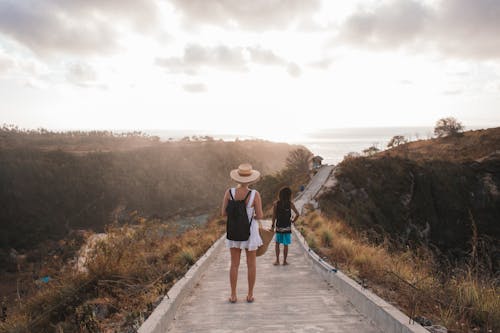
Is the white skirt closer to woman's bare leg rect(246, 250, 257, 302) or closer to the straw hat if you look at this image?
woman's bare leg rect(246, 250, 257, 302)

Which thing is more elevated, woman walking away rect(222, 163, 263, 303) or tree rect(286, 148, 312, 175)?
woman walking away rect(222, 163, 263, 303)

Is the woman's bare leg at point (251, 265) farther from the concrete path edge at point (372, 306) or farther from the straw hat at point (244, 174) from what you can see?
the concrete path edge at point (372, 306)

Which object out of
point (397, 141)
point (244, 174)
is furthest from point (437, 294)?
point (397, 141)

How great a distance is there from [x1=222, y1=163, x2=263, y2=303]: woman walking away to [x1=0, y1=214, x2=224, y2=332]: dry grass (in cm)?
147

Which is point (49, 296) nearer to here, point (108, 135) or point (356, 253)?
point (356, 253)

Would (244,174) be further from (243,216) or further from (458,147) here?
(458,147)

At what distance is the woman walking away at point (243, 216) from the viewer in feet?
17.5

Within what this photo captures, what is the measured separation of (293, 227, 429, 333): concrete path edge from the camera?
409 cm

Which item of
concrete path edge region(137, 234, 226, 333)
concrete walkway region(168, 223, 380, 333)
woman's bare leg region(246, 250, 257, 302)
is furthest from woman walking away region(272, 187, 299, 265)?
woman's bare leg region(246, 250, 257, 302)

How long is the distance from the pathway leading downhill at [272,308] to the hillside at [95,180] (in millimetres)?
39605

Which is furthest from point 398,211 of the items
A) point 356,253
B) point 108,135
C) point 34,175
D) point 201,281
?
point 108,135

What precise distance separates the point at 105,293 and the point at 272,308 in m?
3.23

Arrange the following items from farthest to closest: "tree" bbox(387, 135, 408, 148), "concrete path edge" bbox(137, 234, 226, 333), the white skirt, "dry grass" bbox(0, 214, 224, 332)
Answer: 1. "tree" bbox(387, 135, 408, 148)
2. the white skirt
3. "dry grass" bbox(0, 214, 224, 332)
4. "concrete path edge" bbox(137, 234, 226, 333)

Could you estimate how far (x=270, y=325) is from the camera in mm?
4691
